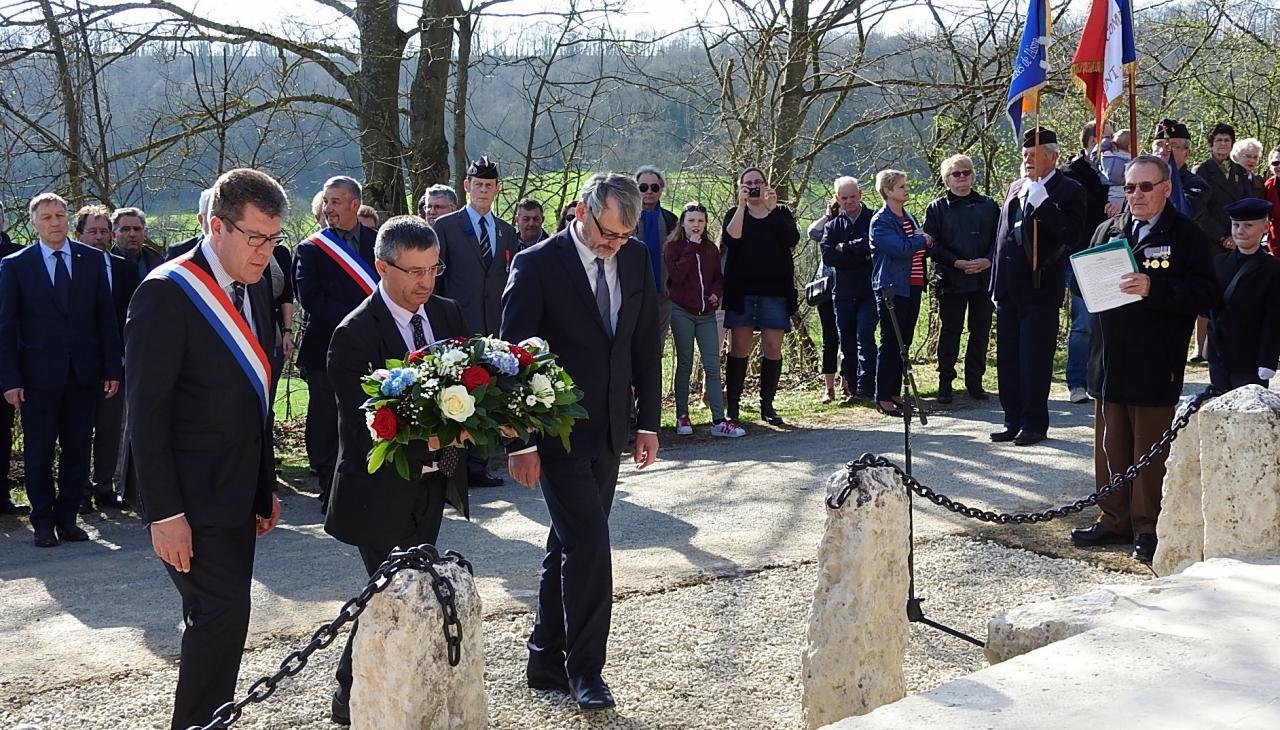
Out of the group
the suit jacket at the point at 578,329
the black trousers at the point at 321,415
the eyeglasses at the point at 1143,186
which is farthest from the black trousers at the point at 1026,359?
the suit jacket at the point at 578,329

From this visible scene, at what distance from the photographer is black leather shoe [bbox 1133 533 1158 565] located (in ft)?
24.1

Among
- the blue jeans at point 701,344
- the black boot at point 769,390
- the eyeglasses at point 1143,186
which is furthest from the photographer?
the black boot at point 769,390

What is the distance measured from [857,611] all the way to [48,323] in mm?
6209

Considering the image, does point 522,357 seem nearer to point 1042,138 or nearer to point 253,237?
point 253,237

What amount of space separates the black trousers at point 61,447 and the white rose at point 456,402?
509cm

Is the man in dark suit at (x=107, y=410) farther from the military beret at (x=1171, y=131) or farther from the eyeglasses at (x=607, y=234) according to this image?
the military beret at (x=1171, y=131)

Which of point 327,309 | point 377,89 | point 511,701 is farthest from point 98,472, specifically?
point 377,89

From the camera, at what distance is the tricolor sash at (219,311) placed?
429cm

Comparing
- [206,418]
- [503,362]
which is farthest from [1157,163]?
[206,418]

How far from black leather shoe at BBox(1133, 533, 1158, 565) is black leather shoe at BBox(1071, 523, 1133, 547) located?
0.88ft

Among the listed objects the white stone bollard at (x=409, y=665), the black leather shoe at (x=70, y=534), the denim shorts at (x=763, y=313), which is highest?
the denim shorts at (x=763, y=313)

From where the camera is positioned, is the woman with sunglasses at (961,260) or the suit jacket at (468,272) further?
the woman with sunglasses at (961,260)

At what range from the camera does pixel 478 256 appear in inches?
393

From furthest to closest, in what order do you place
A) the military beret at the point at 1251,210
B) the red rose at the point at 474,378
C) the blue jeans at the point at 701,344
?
the blue jeans at the point at 701,344, the military beret at the point at 1251,210, the red rose at the point at 474,378
